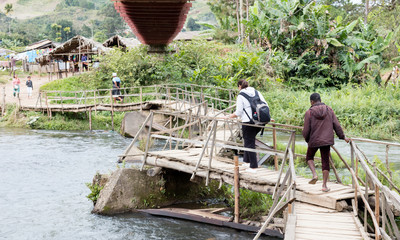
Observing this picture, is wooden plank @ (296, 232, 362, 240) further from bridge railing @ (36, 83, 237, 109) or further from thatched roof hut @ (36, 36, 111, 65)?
thatched roof hut @ (36, 36, 111, 65)

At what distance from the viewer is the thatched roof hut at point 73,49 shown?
113 feet

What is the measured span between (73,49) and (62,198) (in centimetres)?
2638

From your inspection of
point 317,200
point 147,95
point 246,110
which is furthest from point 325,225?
point 147,95

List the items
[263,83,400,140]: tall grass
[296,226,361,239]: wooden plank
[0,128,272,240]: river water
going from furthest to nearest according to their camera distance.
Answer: [263,83,400,140]: tall grass → [0,128,272,240]: river water → [296,226,361,239]: wooden plank

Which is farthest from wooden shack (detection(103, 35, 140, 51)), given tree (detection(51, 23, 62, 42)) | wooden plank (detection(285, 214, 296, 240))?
tree (detection(51, 23, 62, 42))

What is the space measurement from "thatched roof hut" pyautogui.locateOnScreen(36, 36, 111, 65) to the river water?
1570cm

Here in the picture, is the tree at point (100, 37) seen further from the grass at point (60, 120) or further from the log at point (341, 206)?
the log at point (341, 206)

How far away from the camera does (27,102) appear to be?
2625cm

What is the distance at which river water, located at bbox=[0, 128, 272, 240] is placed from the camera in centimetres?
928

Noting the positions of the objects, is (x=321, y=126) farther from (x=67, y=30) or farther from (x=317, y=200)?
(x=67, y=30)

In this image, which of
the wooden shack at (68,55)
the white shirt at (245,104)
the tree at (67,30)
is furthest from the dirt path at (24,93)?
the tree at (67,30)

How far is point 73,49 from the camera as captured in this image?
3622cm

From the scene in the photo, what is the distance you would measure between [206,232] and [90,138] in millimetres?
12558

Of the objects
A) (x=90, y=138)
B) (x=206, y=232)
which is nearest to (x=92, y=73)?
(x=90, y=138)
